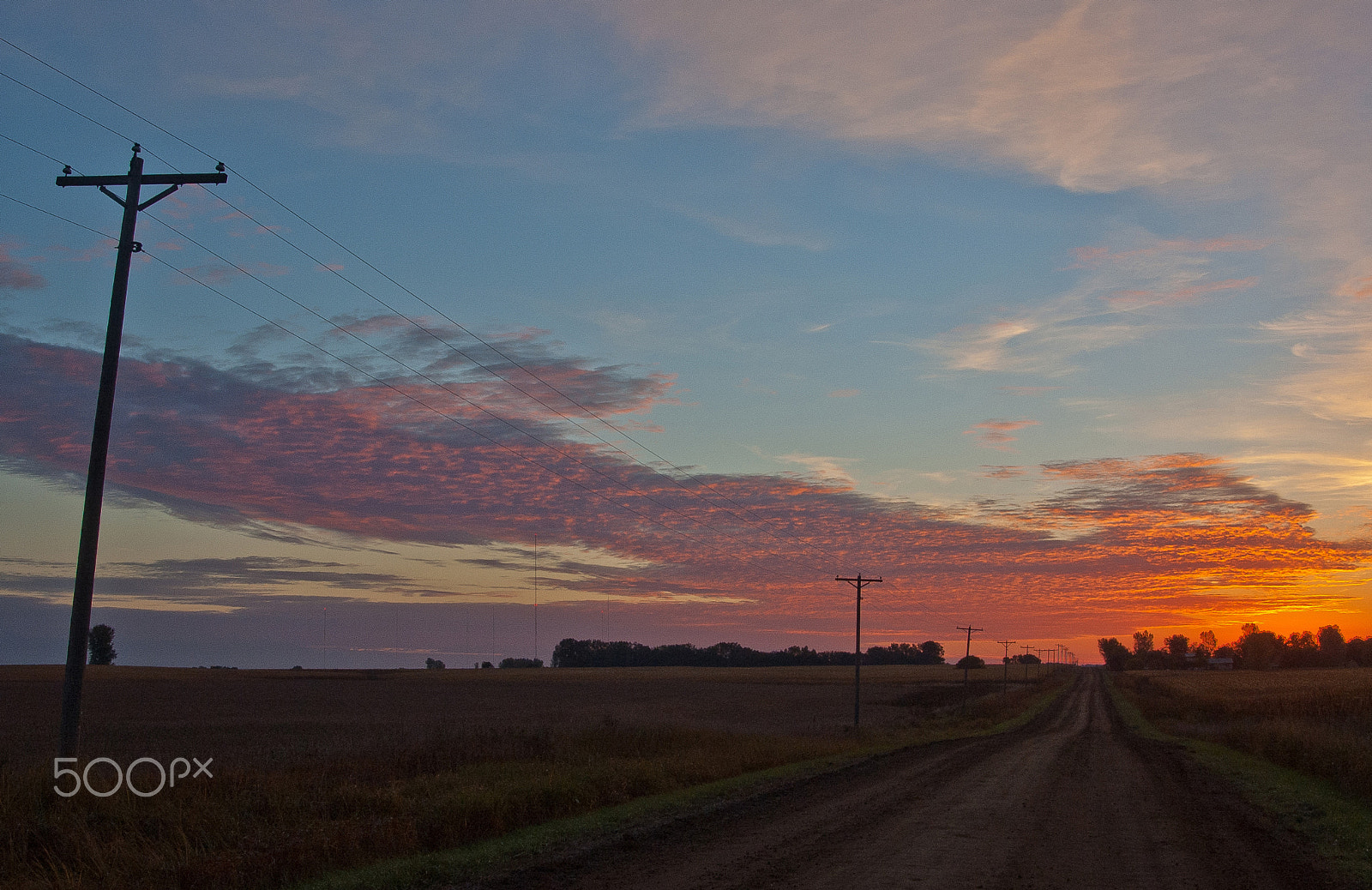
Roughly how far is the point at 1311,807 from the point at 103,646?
21507 cm

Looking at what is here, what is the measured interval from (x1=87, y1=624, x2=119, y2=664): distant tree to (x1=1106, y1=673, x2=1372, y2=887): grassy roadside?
204489mm

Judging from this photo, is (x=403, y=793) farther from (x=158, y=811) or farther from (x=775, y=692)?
(x=775, y=692)

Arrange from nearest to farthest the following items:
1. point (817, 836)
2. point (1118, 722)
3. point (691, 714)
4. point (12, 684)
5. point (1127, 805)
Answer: point (817, 836) < point (1127, 805) < point (1118, 722) < point (691, 714) < point (12, 684)

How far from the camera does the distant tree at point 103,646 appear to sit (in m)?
182

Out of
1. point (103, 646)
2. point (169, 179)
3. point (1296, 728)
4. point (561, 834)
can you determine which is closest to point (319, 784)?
point (561, 834)

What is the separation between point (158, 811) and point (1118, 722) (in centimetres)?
5371

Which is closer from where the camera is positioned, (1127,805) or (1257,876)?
(1257,876)

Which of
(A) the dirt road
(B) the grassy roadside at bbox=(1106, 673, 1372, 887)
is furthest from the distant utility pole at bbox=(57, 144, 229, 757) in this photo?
(B) the grassy roadside at bbox=(1106, 673, 1372, 887)

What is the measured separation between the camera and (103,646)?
185 metres

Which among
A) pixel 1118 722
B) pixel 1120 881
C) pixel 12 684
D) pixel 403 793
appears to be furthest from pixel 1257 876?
pixel 12 684

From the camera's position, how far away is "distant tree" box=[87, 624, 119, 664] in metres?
182

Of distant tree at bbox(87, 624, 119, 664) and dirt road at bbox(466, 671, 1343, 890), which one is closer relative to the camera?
dirt road at bbox(466, 671, 1343, 890)

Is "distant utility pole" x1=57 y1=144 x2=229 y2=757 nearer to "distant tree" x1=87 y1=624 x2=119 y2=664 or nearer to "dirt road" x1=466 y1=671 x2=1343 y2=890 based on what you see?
"dirt road" x1=466 y1=671 x2=1343 y2=890

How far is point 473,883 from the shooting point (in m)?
11.6
